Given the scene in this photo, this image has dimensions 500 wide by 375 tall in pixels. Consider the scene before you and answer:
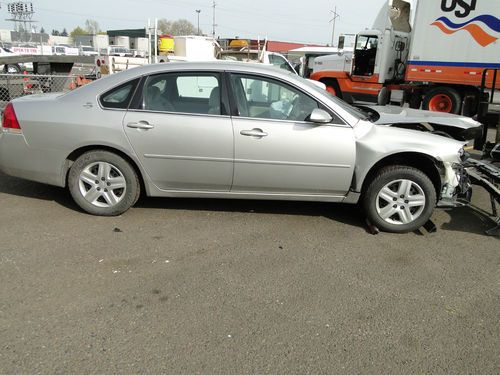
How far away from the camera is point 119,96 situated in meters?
4.32

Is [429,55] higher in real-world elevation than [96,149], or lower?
higher

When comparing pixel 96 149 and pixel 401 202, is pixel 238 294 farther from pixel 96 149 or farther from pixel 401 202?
pixel 96 149

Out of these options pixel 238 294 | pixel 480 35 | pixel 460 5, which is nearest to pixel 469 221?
pixel 238 294

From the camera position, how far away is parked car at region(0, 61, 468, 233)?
4.20 m

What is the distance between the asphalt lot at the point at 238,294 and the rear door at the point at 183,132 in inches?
19.4

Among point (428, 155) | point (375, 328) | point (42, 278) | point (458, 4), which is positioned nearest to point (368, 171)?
point (428, 155)

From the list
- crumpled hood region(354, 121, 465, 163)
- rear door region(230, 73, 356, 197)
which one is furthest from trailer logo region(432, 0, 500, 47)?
rear door region(230, 73, 356, 197)

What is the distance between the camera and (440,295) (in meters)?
3.30

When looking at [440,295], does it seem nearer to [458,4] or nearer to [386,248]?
[386,248]

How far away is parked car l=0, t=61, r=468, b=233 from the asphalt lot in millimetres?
367

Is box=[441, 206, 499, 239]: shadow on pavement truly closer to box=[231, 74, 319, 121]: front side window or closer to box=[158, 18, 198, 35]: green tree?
box=[231, 74, 319, 121]: front side window

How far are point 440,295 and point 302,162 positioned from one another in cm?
170

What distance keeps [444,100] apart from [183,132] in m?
11.1

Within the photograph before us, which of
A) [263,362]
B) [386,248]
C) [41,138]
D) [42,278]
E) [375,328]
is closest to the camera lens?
[263,362]
